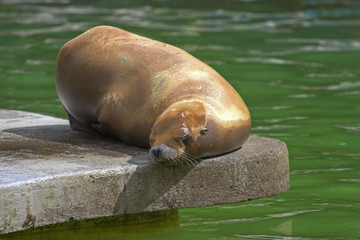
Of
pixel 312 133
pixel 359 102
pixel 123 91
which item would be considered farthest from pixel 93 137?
pixel 359 102

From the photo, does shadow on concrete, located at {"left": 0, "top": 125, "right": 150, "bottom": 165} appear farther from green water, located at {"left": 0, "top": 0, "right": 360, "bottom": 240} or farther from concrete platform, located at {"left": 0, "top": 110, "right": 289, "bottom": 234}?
green water, located at {"left": 0, "top": 0, "right": 360, "bottom": 240}

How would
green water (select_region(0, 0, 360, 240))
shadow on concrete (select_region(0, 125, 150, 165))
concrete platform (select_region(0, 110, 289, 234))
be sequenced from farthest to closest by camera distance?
shadow on concrete (select_region(0, 125, 150, 165)) < green water (select_region(0, 0, 360, 240)) < concrete platform (select_region(0, 110, 289, 234))

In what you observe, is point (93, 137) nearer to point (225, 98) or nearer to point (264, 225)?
point (225, 98)

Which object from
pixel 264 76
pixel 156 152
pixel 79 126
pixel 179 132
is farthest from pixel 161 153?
pixel 264 76

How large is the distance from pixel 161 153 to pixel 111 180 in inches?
12.5

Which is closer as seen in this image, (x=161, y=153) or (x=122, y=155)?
(x=161, y=153)

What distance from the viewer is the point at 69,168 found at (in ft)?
16.9

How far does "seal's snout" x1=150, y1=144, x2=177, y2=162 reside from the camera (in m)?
5.12

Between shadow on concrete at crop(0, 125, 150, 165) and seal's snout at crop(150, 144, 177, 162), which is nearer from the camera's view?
seal's snout at crop(150, 144, 177, 162)

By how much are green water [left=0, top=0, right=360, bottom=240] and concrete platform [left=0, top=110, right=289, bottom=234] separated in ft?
0.61

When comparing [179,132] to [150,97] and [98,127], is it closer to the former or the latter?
[150,97]

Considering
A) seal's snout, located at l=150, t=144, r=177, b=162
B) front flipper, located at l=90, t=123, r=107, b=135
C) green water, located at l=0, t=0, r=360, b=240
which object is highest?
seal's snout, located at l=150, t=144, r=177, b=162

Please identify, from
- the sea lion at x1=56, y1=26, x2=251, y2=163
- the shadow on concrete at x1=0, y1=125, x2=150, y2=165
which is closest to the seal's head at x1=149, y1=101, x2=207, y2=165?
the sea lion at x1=56, y1=26, x2=251, y2=163

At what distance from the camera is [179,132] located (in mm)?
5281
